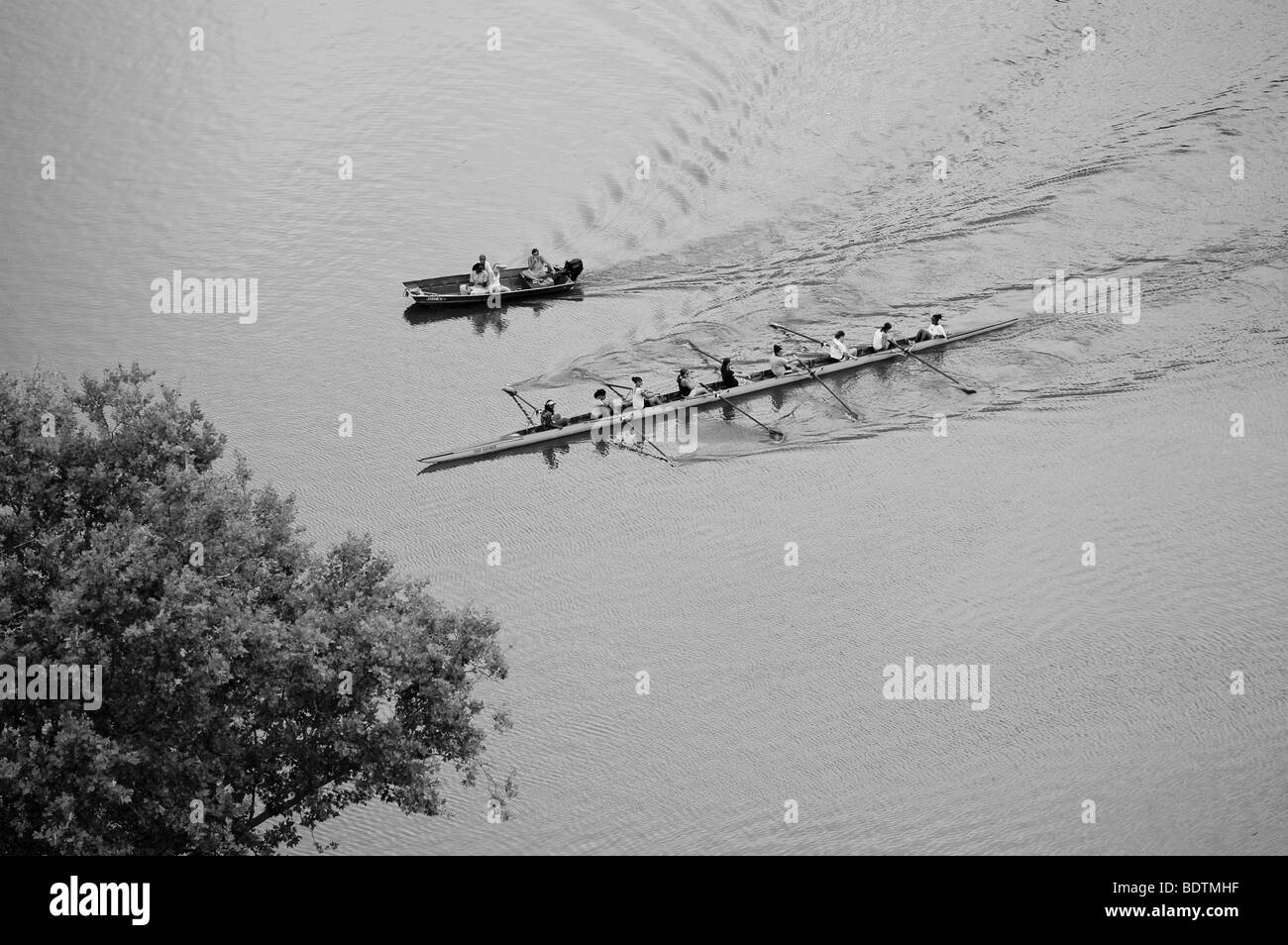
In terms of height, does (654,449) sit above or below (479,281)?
below

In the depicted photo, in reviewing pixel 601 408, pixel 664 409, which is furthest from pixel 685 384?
pixel 601 408

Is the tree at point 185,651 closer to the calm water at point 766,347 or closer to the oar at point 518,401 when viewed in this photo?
the calm water at point 766,347

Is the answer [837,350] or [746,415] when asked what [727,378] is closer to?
[746,415]

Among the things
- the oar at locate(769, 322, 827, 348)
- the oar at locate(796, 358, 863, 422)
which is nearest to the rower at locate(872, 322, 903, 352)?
the oar at locate(769, 322, 827, 348)

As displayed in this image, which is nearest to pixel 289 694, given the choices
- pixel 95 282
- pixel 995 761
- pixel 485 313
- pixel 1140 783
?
pixel 995 761

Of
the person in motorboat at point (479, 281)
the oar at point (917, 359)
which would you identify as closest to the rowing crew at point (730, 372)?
the oar at point (917, 359)

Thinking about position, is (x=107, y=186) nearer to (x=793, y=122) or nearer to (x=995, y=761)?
(x=793, y=122)
